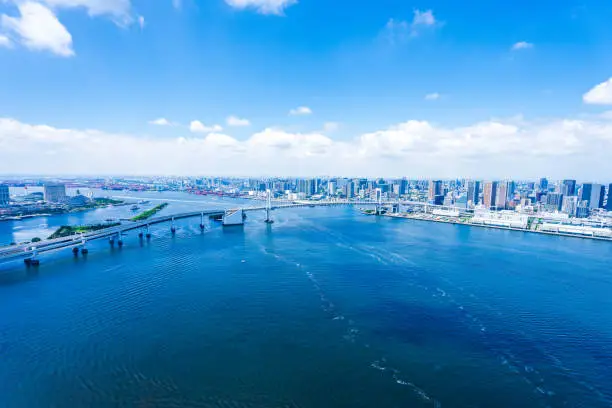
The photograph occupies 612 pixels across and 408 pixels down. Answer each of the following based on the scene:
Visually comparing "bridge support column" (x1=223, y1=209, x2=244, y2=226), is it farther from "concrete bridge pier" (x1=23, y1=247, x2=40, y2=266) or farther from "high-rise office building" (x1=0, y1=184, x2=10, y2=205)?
"high-rise office building" (x1=0, y1=184, x2=10, y2=205)

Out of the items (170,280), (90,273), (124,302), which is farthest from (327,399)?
(90,273)

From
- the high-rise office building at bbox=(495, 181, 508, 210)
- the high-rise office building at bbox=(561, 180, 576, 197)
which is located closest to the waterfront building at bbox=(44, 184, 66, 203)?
the high-rise office building at bbox=(495, 181, 508, 210)

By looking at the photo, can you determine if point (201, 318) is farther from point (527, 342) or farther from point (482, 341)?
point (527, 342)

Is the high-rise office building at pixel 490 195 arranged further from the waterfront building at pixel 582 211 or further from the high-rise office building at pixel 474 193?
the waterfront building at pixel 582 211

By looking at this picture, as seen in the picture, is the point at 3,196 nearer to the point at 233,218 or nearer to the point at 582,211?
the point at 233,218

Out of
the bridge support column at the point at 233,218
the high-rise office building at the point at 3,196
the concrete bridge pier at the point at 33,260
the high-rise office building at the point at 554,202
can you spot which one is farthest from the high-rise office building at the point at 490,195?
the high-rise office building at the point at 3,196
